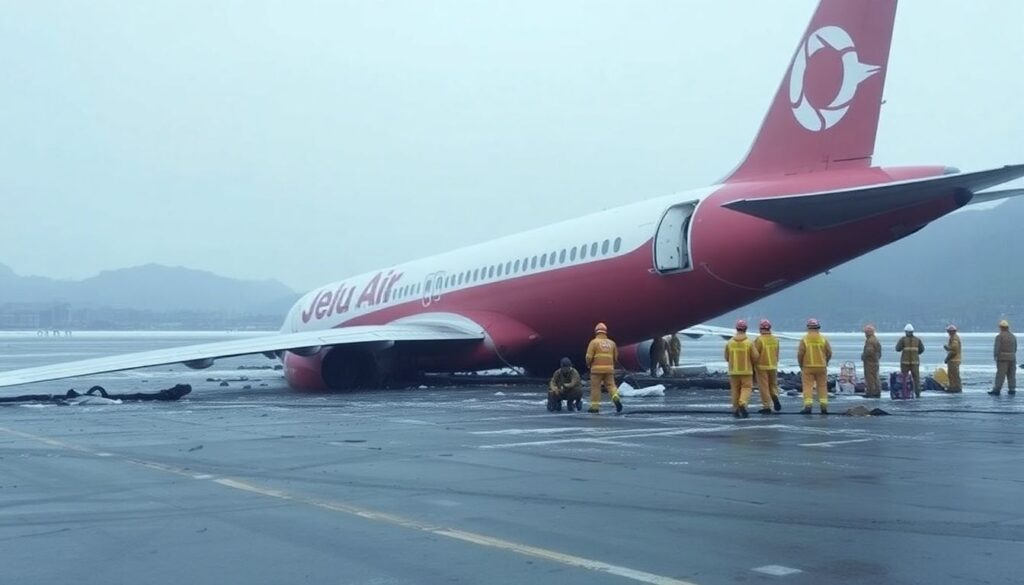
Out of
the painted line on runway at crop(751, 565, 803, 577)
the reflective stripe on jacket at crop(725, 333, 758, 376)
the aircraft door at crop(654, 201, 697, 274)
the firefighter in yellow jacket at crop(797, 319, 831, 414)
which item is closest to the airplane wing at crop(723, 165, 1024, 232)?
the aircraft door at crop(654, 201, 697, 274)

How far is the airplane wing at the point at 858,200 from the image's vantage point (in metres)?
17.9

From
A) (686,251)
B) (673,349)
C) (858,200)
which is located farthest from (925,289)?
(858,200)

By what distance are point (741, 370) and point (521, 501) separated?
920cm

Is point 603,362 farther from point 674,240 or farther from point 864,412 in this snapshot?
point 674,240

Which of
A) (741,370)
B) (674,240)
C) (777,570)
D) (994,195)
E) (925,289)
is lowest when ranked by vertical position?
(777,570)

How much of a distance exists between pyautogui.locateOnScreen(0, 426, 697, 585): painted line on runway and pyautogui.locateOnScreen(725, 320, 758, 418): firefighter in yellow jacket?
29.3 feet

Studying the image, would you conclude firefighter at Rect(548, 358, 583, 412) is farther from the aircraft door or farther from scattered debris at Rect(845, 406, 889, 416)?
the aircraft door

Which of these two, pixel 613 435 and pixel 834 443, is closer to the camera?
pixel 834 443

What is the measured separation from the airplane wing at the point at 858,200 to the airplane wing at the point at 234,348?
10.0 m

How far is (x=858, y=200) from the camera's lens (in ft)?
62.3

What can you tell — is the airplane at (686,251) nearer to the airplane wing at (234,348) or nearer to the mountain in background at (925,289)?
the airplane wing at (234,348)

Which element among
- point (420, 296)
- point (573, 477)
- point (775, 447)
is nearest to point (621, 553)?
point (573, 477)

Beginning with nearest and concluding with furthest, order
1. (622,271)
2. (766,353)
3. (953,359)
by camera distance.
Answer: (766,353) < (622,271) < (953,359)

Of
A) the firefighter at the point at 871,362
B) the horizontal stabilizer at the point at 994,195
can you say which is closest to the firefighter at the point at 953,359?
the firefighter at the point at 871,362
